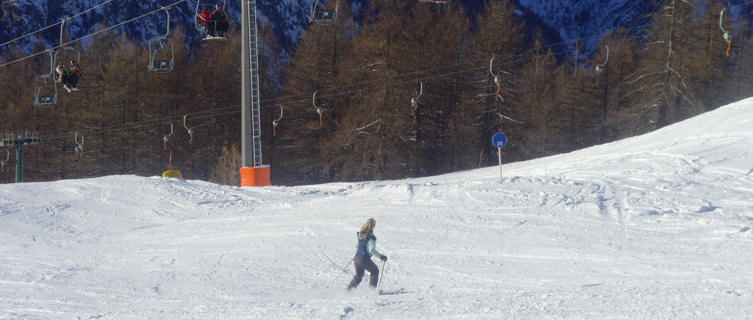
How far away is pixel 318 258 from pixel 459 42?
116 feet

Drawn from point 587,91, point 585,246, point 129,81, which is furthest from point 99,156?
point 585,246

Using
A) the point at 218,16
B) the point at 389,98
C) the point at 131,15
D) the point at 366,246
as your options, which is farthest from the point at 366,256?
the point at 131,15

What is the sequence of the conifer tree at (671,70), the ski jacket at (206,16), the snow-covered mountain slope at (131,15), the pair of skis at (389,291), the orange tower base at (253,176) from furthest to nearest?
1. the snow-covered mountain slope at (131,15)
2. the conifer tree at (671,70)
3. the orange tower base at (253,176)
4. the ski jacket at (206,16)
5. the pair of skis at (389,291)

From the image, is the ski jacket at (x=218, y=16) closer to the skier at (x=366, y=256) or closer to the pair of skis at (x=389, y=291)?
the skier at (x=366, y=256)

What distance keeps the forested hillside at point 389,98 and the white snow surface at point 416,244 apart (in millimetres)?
19530

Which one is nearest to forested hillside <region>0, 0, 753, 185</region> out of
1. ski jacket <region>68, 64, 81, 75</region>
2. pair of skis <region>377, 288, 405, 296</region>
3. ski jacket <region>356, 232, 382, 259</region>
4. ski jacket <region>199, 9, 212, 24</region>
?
ski jacket <region>68, 64, 81, 75</region>

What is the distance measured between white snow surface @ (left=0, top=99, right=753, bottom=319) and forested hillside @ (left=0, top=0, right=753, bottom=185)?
64.1 ft

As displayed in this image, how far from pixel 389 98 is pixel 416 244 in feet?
90.8

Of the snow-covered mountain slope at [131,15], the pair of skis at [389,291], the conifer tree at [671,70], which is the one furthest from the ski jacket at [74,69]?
the snow-covered mountain slope at [131,15]

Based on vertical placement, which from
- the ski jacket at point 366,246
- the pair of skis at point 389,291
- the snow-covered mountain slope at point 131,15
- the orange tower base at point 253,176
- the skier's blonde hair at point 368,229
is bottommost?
the pair of skis at point 389,291

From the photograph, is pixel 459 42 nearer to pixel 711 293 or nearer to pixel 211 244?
pixel 211 244

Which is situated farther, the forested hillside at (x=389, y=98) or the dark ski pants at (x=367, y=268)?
Result: the forested hillside at (x=389, y=98)

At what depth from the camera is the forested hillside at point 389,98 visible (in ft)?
141

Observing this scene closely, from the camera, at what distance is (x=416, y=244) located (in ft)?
50.0
